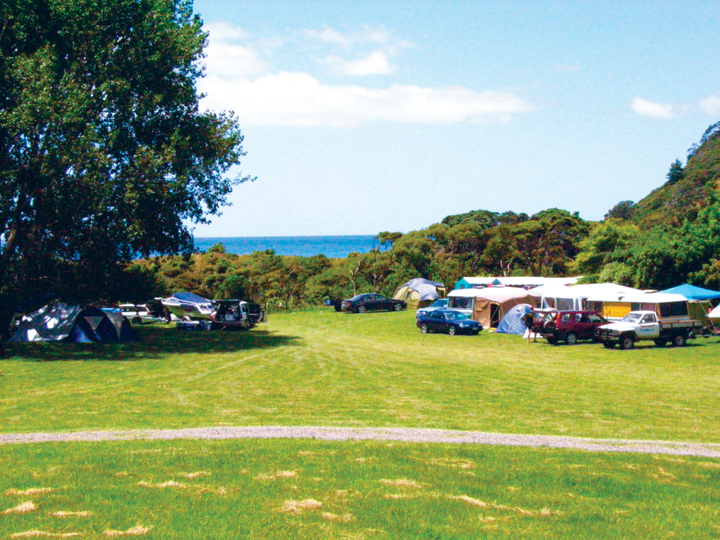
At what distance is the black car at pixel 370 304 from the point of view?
46969mm

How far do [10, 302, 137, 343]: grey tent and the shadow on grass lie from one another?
0.67 metres

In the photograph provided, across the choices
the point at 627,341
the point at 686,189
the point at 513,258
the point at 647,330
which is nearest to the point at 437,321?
the point at 627,341

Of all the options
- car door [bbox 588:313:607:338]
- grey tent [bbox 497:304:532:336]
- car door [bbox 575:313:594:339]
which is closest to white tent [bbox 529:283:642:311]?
grey tent [bbox 497:304:532:336]

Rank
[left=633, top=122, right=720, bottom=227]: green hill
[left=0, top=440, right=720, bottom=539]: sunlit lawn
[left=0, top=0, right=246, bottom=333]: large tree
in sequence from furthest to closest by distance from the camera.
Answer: [left=633, top=122, right=720, bottom=227]: green hill
[left=0, top=0, right=246, bottom=333]: large tree
[left=0, top=440, right=720, bottom=539]: sunlit lawn

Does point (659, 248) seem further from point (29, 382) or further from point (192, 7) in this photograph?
point (29, 382)

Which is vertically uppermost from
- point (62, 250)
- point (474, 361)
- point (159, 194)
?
point (159, 194)

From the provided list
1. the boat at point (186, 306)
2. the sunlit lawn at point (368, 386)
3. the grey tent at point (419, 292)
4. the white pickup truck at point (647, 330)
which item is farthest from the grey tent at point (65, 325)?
the grey tent at point (419, 292)

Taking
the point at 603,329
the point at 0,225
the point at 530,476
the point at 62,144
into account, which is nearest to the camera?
the point at 530,476

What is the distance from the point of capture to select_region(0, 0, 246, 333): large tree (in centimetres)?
2272

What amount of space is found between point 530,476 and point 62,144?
2011cm

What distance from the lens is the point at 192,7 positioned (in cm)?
2822

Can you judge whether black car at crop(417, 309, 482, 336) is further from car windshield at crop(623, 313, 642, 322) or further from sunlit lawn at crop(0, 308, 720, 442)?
car windshield at crop(623, 313, 642, 322)

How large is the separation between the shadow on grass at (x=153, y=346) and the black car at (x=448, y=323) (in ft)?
24.9

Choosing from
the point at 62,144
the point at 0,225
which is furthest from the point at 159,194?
the point at 0,225
